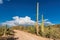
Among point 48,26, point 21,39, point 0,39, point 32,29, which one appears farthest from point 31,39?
point 48,26

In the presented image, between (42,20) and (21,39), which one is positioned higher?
(42,20)

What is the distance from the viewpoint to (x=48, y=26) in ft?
79.0

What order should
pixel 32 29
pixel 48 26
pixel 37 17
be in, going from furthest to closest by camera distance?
pixel 48 26 → pixel 32 29 → pixel 37 17

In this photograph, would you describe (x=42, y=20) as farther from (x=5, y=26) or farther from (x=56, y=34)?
(x=5, y=26)

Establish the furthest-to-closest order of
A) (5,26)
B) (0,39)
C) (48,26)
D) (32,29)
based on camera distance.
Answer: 1. (48,26)
2. (32,29)
3. (5,26)
4. (0,39)

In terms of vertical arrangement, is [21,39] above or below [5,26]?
below

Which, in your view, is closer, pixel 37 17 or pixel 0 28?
pixel 0 28

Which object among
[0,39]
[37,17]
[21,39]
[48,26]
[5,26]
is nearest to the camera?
[0,39]

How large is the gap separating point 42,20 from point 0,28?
510 cm


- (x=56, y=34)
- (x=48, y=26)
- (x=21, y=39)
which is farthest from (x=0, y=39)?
(x=48, y=26)

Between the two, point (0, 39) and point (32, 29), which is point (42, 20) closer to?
point (32, 29)

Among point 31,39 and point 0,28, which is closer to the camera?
point 31,39

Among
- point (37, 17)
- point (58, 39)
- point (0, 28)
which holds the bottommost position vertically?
point (58, 39)

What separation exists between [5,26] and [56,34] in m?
6.02
